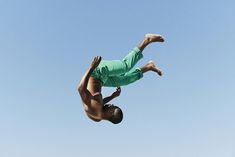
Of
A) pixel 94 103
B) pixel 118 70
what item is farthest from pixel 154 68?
pixel 94 103

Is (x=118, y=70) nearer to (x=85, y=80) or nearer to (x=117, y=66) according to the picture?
(x=117, y=66)

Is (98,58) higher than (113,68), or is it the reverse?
(113,68)

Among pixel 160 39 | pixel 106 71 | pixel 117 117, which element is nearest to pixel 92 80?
pixel 106 71

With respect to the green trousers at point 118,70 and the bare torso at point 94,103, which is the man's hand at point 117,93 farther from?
the bare torso at point 94,103

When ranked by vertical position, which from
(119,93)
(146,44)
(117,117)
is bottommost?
(117,117)

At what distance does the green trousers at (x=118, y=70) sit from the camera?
36.6ft

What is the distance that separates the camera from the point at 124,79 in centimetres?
1175

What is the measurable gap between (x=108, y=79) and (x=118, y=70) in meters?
0.64

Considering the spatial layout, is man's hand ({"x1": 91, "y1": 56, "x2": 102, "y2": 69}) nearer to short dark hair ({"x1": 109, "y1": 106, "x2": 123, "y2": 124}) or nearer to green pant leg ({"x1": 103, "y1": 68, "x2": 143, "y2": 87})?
short dark hair ({"x1": 109, "y1": 106, "x2": 123, "y2": 124})

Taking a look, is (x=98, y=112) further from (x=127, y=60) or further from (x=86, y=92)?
(x=127, y=60)

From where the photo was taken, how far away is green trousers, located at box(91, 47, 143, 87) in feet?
36.6

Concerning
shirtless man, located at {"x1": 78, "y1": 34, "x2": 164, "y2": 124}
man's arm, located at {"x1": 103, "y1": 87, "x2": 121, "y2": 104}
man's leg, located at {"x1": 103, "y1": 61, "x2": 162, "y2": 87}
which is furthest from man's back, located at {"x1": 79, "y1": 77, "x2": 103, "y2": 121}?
man's leg, located at {"x1": 103, "y1": 61, "x2": 162, "y2": 87}

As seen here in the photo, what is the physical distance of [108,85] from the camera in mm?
11773

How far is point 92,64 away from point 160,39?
217 cm
